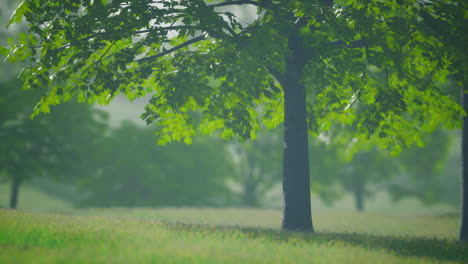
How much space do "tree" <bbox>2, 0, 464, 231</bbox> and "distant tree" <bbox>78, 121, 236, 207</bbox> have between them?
2565 cm

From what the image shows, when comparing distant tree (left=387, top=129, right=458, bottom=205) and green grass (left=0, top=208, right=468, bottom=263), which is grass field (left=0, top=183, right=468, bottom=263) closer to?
green grass (left=0, top=208, right=468, bottom=263)

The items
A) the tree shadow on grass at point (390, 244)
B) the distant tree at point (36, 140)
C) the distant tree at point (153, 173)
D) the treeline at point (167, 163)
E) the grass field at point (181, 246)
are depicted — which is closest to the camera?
the grass field at point (181, 246)

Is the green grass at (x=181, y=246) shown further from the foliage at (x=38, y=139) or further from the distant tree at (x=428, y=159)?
the distant tree at (x=428, y=159)

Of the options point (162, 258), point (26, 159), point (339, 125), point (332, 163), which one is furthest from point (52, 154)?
point (162, 258)

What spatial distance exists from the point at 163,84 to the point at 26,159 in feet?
71.3

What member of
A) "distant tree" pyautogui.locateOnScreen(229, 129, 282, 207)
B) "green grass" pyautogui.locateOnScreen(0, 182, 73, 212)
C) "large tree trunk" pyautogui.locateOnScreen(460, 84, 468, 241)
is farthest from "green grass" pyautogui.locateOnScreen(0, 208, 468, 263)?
"green grass" pyautogui.locateOnScreen(0, 182, 73, 212)

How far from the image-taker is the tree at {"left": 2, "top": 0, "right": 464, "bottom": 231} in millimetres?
10672

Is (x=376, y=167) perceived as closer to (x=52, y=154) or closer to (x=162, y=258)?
(x=52, y=154)

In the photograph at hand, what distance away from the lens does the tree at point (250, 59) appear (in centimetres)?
1067

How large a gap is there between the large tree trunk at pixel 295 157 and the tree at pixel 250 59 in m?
0.03

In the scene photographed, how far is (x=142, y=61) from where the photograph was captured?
12.8 metres

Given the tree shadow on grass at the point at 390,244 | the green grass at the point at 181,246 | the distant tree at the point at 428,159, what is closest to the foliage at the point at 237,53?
the tree shadow on grass at the point at 390,244

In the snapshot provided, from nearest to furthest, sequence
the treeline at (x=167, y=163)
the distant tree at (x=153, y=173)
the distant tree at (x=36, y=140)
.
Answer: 1. the distant tree at (x=36, y=140)
2. the treeline at (x=167, y=163)
3. the distant tree at (x=153, y=173)

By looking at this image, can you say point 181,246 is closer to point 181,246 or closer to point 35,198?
point 181,246
